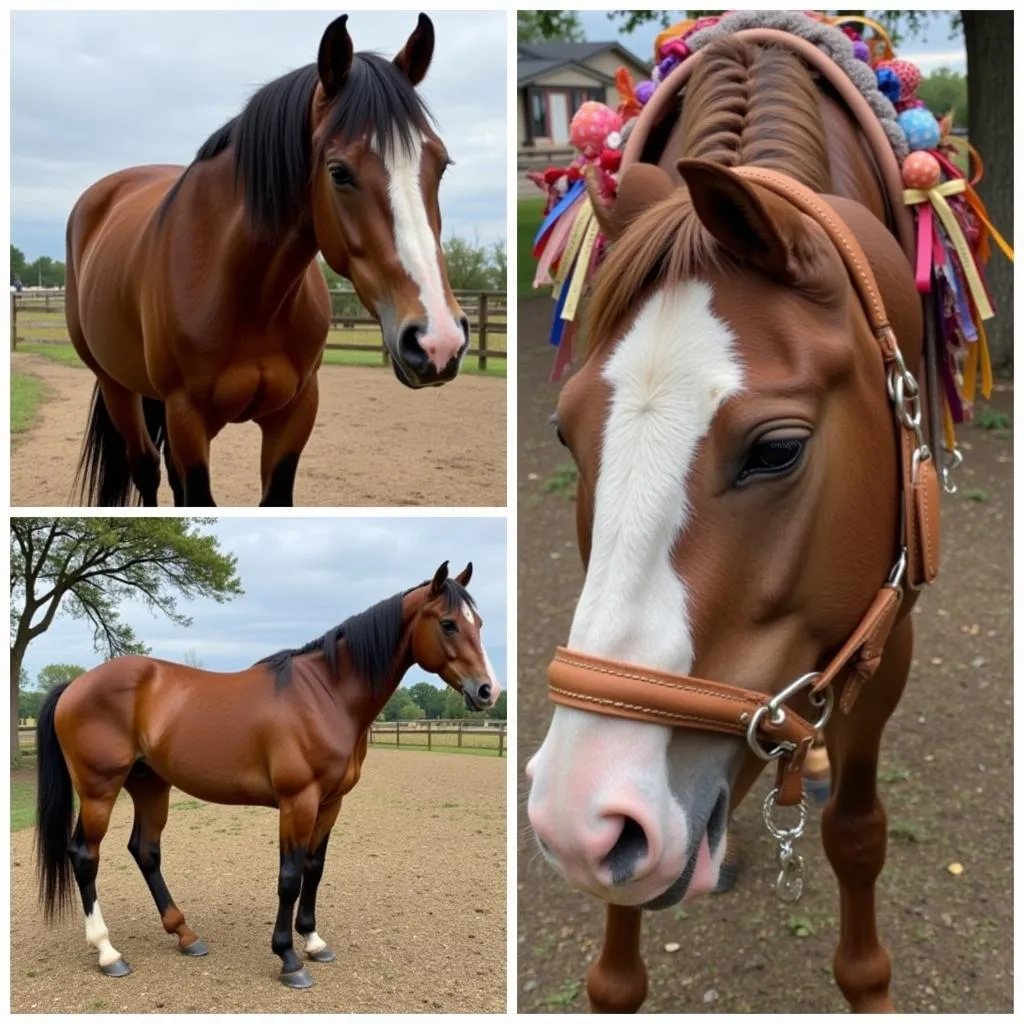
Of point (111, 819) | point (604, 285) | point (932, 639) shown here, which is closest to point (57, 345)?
point (111, 819)

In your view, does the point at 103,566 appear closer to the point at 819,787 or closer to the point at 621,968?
the point at 621,968

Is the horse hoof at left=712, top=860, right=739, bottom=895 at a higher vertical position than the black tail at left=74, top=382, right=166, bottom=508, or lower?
lower

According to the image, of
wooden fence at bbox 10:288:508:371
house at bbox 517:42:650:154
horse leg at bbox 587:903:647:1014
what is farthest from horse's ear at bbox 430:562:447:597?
house at bbox 517:42:650:154

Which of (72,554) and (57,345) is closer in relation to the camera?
(72,554)

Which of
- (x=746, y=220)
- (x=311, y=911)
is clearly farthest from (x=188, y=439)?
(x=746, y=220)

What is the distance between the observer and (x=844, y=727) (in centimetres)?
262

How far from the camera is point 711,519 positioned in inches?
53.2

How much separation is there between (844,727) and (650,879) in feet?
5.00

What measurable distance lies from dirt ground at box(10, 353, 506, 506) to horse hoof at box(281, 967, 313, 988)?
5.23 ft

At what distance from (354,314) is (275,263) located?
3411 mm

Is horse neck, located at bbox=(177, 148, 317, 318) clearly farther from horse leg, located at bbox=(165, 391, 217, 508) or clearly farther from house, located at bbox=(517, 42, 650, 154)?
house, located at bbox=(517, 42, 650, 154)

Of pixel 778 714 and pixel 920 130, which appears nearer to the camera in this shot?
pixel 778 714

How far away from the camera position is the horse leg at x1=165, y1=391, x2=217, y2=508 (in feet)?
8.84

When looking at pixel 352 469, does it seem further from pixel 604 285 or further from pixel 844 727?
pixel 604 285
